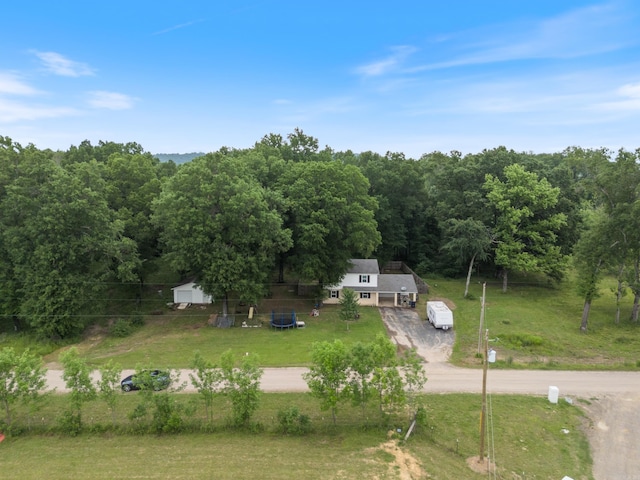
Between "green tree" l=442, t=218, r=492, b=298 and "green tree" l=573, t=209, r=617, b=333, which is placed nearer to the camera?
"green tree" l=573, t=209, r=617, b=333

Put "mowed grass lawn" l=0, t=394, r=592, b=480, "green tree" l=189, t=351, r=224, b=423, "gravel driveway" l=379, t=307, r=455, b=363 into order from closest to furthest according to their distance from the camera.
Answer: "mowed grass lawn" l=0, t=394, r=592, b=480
"green tree" l=189, t=351, r=224, b=423
"gravel driveway" l=379, t=307, r=455, b=363

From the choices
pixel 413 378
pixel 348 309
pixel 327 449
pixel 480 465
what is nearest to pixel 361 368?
pixel 413 378

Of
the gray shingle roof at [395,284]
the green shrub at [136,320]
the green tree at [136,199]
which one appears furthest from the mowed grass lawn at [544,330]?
the green tree at [136,199]

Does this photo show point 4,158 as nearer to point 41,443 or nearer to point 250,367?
point 41,443

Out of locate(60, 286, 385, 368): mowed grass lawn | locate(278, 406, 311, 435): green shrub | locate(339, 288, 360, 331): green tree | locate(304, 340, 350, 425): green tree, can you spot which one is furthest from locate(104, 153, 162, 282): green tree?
locate(304, 340, 350, 425): green tree

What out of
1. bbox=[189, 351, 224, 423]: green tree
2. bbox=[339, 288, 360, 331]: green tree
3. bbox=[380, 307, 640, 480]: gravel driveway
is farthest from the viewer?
bbox=[339, 288, 360, 331]: green tree

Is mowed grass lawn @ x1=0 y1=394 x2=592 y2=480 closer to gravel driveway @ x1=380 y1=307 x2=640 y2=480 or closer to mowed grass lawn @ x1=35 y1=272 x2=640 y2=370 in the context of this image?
gravel driveway @ x1=380 y1=307 x2=640 y2=480
